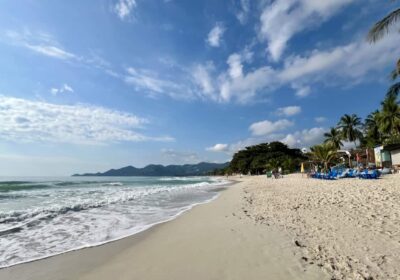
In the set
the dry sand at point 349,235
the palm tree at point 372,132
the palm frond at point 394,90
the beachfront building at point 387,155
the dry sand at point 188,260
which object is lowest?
the dry sand at point 188,260

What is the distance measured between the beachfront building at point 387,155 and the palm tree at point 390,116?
7.62m

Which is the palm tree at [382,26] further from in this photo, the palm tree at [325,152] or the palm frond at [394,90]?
the palm tree at [325,152]

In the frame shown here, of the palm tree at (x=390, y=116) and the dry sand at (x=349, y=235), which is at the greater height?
the palm tree at (x=390, y=116)

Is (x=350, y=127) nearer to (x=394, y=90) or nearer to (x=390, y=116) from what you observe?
(x=390, y=116)

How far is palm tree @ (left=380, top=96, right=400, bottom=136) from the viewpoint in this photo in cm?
3816

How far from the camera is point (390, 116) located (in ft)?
128

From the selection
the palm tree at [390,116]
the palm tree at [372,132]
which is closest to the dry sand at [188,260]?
the palm tree at [390,116]

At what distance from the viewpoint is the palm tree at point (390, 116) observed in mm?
38156

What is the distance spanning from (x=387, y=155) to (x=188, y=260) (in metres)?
35.1

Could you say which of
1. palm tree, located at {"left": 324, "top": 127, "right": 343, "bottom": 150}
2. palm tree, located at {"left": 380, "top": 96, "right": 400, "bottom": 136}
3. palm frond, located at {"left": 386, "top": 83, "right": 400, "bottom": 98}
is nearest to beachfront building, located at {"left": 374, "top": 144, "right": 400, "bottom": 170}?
palm tree, located at {"left": 380, "top": 96, "right": 400, "bottom": 136}

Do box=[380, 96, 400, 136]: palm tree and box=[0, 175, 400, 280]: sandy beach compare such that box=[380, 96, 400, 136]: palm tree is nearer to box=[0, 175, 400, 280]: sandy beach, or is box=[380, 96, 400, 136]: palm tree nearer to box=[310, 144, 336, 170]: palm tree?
box=[310, 144, 336, 170]: palm tree

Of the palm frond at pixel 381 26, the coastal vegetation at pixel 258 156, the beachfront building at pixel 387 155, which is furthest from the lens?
the coastal vegetation at pixel 258 156

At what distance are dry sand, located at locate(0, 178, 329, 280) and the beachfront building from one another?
1226 inches

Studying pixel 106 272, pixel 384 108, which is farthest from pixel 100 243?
pixel 384 108
